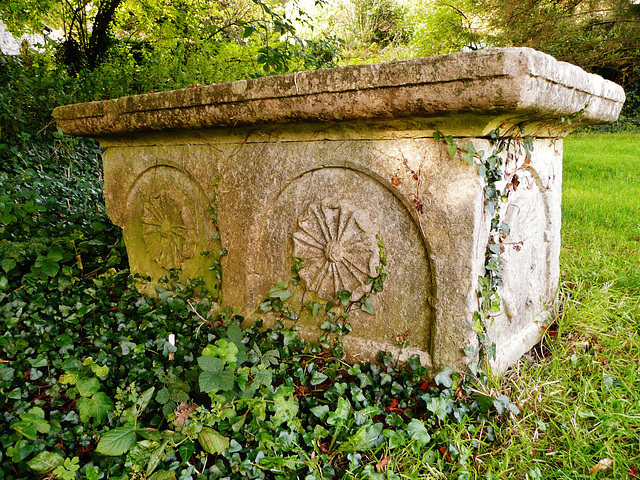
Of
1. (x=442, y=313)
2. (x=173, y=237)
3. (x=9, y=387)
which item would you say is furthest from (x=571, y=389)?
(x=9, y=387)

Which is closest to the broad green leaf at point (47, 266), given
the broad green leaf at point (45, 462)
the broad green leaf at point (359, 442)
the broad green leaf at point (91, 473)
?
the broad green leaf at point (45, 462)

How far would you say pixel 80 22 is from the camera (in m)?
6.57

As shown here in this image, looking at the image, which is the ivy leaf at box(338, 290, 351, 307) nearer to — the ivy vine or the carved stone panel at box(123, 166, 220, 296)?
the ivy vine

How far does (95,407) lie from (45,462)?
24 centimetres

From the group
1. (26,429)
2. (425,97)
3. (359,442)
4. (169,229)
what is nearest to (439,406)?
(359,442)

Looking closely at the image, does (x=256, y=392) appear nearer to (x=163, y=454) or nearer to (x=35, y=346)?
(x=163, y=454)

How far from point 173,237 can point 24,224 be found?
3.72 feet

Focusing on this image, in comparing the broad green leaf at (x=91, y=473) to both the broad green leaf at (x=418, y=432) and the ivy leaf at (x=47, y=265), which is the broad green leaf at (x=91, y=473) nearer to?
the broad green leaf at (x=418, y=432)

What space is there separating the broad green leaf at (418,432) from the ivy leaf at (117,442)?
0.95 m

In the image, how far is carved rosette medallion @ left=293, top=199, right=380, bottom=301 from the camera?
6.11 ft

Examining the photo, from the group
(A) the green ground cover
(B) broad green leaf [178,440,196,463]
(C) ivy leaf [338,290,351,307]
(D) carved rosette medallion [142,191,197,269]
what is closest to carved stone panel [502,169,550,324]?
(A) the green ground cover

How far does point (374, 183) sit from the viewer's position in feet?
5.96

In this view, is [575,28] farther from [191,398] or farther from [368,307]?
[191,398]

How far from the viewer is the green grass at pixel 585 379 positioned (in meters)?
1.50
